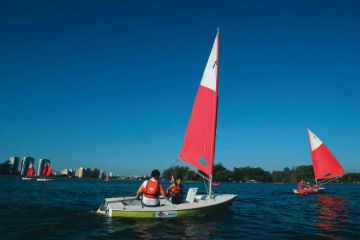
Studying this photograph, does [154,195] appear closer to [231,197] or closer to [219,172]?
[231,197]

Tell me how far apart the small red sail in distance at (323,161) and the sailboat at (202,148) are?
27027 millimetres

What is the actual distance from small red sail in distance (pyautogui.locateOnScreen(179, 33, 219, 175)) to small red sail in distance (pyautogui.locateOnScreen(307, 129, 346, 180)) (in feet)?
91.1

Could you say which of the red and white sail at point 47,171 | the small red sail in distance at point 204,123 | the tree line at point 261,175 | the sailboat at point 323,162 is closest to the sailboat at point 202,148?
the small red sail in distance at point 204,123

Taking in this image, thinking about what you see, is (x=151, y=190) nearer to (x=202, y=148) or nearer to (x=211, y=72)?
(x=202, y=148)

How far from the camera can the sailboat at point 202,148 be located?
1398 centimetres

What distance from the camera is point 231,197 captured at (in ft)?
54.6

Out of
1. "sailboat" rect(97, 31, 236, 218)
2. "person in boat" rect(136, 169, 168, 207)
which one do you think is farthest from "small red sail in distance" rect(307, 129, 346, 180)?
"person in boat" rect(136, 169, 168, 207)

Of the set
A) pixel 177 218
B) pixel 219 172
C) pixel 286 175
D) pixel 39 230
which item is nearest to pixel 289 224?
pixel 177 218

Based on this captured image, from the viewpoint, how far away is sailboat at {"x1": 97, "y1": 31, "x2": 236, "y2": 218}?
13984 mm

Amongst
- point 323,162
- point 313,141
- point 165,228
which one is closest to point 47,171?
point 313,141

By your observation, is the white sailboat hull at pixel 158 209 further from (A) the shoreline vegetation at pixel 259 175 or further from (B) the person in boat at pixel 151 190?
(A) the shoreline vegetation at pixel 259 175

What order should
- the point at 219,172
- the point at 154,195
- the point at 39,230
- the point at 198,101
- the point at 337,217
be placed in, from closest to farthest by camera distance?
the point at 39,230
the point at 154,195
the point at 337,217
the point at 198,101
the point at 219,172

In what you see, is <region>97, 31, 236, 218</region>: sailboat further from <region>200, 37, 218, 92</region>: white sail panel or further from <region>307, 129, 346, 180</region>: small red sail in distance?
<region>307, 129, 346, 180</region>: small red sail in distance

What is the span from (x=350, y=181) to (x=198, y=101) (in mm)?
168289
